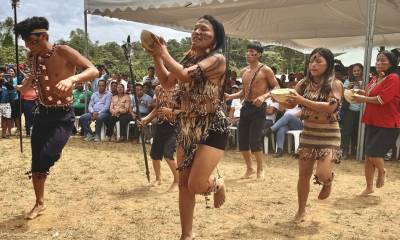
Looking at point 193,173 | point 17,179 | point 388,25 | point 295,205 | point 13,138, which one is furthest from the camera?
point 388,25

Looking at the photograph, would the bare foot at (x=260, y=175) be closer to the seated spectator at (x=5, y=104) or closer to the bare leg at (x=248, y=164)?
the bare leg at (x=248, y=164)

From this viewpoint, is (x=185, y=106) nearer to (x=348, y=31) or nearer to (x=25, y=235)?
(x=25, y=235)

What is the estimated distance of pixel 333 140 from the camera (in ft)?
14.0

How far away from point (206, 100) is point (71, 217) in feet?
7.38

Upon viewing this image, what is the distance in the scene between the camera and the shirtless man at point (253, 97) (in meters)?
6.45

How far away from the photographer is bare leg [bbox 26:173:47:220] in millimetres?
4539

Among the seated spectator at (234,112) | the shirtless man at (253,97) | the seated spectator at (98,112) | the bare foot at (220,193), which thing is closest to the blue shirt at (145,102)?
the seated spectator at (98,112)

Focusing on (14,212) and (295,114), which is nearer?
(14,212)

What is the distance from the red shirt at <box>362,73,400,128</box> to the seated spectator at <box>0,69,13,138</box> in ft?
29.0

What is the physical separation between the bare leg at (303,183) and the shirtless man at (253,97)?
80.4 inches

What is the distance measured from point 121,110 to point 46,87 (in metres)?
6.62

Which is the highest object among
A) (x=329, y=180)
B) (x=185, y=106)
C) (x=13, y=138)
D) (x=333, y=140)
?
(x=185, y=106)

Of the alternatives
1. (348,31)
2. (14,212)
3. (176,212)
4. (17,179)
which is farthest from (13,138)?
(348,31)

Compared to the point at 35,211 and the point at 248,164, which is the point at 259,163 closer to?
the point at 248,164
